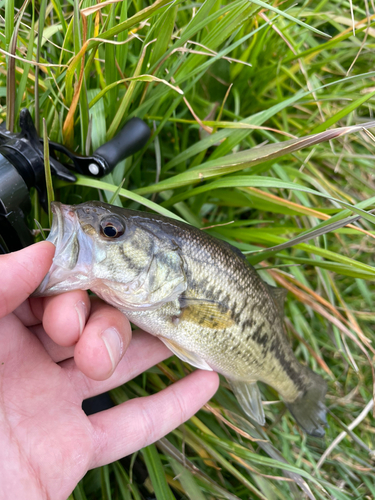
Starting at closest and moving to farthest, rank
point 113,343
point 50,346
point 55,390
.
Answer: point 113,343 < point 55,390 < point 50,346

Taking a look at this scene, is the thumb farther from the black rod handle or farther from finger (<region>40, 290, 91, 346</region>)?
the black rod handle

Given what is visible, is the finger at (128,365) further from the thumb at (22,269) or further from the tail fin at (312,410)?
the tail fin at (312,410)

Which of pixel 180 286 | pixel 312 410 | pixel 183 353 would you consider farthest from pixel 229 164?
pixel 312 410

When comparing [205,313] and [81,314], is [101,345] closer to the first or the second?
[81,314]

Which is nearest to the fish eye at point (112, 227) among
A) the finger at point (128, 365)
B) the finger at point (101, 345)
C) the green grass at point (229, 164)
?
the green grass at point (229, 164)

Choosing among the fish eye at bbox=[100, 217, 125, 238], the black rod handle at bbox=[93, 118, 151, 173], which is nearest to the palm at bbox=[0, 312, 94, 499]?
the fish eye at bbox=[100, 217, 125, 238]

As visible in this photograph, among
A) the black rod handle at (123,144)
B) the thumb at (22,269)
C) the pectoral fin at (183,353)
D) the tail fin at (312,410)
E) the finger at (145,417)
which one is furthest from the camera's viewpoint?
the tail fin at (312,410)

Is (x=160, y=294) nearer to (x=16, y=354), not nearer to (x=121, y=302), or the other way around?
(x=121, y=302)
